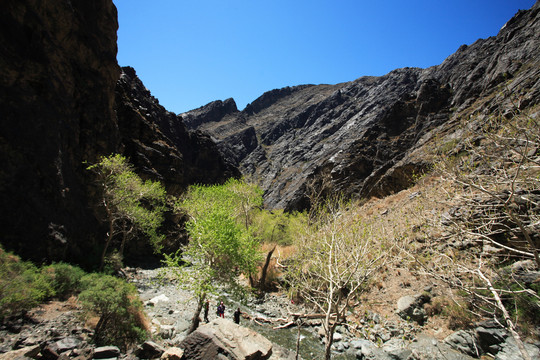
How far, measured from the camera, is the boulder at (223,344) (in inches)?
325

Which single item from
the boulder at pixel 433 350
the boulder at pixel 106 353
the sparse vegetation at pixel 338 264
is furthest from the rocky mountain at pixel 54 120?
the boulder at pixel 433 350

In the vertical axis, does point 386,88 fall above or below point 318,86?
below

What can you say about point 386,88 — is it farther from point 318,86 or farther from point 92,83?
point 92,83

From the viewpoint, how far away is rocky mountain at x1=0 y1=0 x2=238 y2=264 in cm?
1351

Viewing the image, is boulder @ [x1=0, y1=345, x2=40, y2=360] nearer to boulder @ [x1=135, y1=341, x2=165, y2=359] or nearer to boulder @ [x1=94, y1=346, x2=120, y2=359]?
boulder @ [x1=94, y1=346, x2=120, y2=359]

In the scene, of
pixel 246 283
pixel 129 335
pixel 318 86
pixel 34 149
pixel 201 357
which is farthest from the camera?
pixel 318 86

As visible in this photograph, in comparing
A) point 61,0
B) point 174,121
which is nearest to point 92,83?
point 61,0

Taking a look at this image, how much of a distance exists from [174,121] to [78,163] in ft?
166

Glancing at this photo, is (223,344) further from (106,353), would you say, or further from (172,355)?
(106,353)

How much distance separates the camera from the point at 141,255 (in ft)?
108

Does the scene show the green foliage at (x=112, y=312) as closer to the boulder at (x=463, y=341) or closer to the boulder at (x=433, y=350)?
the boulder at (x=433, y=350)

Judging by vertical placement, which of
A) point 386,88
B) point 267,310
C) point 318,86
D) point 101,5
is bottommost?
point 267,310

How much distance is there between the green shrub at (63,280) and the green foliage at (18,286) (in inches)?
14.2

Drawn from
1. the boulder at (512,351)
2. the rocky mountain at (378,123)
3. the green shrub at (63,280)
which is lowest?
the boulder at (512,351)
